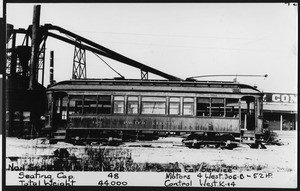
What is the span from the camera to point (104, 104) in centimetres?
1498

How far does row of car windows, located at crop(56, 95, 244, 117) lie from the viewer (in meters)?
14.9

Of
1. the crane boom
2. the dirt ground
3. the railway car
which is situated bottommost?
the dirt ground

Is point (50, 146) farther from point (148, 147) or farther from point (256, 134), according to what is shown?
point (256, 134)

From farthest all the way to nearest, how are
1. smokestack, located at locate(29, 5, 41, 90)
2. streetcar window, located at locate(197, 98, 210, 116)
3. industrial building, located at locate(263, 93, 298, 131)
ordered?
streetcar window, located at locate(197, 98, 210, 116), smokestack, located at locate(29, 5, 41, 90), industrial building, located at locate(263, 93, 298, 131)

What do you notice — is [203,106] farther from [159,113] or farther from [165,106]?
[159,113]

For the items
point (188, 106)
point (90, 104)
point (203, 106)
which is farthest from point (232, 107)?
point (90, 104)

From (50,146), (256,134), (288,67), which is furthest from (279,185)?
(50,146)

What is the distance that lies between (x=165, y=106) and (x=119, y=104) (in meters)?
1.55

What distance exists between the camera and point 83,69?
15.0 metres

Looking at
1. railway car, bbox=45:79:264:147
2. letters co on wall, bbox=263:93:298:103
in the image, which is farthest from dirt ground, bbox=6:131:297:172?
letters co on wall, bbox=263:93:298:103

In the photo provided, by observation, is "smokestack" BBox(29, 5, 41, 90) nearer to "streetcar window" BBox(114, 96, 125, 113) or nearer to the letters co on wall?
"streetcar window" BBox(114, 96, 125, 113)

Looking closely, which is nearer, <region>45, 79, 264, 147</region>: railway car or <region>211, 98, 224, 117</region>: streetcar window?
<region>45, 79, 264, 147</region>: railway car

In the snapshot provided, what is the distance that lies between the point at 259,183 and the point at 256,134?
218 centimetres

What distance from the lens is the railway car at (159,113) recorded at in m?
14.8
